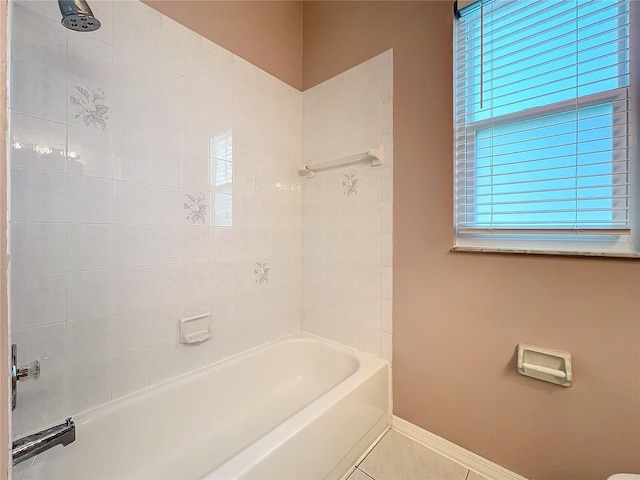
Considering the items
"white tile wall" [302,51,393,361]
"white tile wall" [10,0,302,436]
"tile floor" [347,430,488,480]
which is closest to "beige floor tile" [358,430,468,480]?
"tile floor" [347,430,488,480]

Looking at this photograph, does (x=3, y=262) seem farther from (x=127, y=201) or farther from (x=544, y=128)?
(x=544, y=128)

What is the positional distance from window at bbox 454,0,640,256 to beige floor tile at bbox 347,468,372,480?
1102mm

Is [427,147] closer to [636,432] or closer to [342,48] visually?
[342,48]

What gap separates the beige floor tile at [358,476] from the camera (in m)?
1.22

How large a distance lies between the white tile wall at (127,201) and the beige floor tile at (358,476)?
816 millimetres

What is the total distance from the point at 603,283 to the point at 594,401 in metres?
0.43

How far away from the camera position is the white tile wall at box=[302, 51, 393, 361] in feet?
5.14

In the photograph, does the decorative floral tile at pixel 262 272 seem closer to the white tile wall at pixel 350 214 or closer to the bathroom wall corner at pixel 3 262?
the white tile wall at pixel 350 214

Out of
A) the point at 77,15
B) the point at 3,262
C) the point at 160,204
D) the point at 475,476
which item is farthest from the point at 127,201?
the point at 475,476

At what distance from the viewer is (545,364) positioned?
43.2 inches

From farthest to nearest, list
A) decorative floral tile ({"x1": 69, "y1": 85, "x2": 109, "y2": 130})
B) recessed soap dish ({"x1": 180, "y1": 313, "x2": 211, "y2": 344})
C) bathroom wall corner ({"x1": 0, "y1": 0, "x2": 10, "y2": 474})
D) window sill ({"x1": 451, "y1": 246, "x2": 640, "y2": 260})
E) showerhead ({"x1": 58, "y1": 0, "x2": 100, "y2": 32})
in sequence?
1. recessed soap dish ({"x1": 180, "y1": 313, "x2": 211, "y2": 344})
2. decorative floral tile ({"x1": 69, "y1": 85, "x2": 109, "y2": 130})
3. window sill ({"x1": 451, "y1": 246, "x2": 640, "y2": 260})
4. showerhead ({"x1": 58, "y1": 0, "x2": 100, "y2": 32})
5. bathroom wall corner ({"x1": 0, "y1": 0, "x2": 10, "y2": 474})

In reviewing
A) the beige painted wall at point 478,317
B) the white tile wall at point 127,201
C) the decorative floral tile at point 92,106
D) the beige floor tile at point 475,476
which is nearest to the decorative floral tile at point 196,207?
the white tile wall at point 127,201

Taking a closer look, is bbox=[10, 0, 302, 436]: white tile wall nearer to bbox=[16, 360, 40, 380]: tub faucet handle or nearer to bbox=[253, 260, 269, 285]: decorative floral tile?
bbox=[253, 260, 269, 285]: decorative floral tile

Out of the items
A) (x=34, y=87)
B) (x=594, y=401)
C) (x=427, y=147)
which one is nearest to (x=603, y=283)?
(x=594, y=401)
